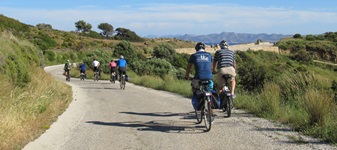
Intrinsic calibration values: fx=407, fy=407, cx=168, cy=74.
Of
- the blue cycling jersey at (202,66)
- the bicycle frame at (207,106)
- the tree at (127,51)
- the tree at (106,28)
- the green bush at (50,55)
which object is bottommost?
the green bush at (50,55)

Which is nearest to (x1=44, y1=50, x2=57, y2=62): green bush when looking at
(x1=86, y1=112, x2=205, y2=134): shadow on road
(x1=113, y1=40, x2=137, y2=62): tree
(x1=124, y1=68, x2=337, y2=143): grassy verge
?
(x1=113, y1=40, x2=137, y2=62): tree

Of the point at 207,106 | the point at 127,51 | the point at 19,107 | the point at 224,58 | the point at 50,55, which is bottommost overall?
the point at 50,55

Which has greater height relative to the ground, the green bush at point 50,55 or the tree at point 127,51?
the tree at point 127,51

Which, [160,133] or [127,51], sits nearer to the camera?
[160,133]

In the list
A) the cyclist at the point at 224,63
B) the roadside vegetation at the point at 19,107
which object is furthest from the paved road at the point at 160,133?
the cyclist at the point at 224,63

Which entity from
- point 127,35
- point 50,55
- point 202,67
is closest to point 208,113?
point 202,67

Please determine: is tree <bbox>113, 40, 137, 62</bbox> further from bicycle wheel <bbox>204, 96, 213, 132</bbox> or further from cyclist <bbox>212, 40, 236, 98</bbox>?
bicycle wheel <bbox>204, 96, 213, 132</bbox>

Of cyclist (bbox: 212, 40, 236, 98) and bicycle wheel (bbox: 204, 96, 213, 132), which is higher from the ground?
cyclist (bbox: 212, 40, 236, 98)

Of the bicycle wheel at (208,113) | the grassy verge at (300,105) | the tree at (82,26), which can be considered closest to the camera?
the grassy verge at (300,105)

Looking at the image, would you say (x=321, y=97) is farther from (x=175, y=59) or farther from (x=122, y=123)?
(x=175, y=59)

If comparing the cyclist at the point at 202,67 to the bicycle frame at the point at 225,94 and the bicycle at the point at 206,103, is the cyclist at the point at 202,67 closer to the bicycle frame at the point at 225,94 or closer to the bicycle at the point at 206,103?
the bicycle at the point at 206,103

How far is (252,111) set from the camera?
36.8 ft

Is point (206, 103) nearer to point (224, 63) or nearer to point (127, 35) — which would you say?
point (224, 63)

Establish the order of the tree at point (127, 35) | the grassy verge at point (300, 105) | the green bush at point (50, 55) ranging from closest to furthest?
the grassy verge at point (300, 105) → the green bush at point (50, 55) → the tree at point (127, 35)
